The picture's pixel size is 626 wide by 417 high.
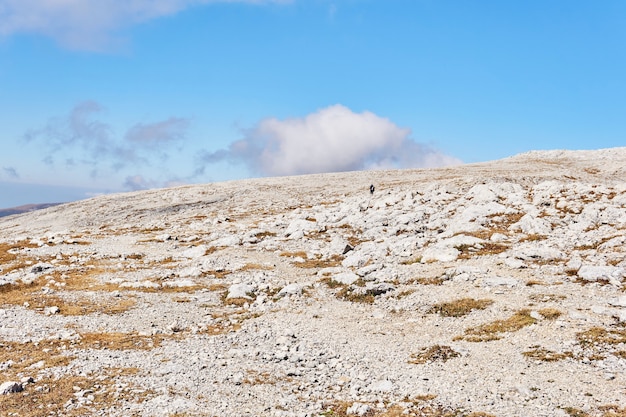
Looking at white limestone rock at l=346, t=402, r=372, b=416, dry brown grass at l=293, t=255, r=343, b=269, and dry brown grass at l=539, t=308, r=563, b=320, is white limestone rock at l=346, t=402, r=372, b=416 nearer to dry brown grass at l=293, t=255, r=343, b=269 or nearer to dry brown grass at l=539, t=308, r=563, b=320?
dry brown grass at l=539, t=308, r=563, b=320

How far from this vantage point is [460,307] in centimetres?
2786

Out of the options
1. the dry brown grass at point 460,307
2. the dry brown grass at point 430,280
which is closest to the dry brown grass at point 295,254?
the dry brown grass at point 430,280

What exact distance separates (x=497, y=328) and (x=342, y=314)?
9.49 metres

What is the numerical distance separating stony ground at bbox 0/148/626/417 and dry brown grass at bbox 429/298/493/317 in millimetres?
120

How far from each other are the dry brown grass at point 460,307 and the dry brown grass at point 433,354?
210 inches

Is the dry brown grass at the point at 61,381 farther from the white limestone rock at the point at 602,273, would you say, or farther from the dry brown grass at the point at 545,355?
the white limestone rock at the point at 602,273

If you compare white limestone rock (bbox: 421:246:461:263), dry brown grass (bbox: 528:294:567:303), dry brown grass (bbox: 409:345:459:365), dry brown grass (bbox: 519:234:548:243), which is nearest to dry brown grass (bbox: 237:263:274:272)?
white limestone rock (bbox: 421:246:461:263)

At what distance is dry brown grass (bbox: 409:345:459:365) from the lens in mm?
21269

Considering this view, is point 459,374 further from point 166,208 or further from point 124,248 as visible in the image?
point 166,208

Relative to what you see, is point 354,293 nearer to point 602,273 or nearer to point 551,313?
point 551,313

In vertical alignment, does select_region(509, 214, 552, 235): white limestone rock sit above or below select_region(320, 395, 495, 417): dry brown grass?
above

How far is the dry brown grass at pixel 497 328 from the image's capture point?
23.6 m

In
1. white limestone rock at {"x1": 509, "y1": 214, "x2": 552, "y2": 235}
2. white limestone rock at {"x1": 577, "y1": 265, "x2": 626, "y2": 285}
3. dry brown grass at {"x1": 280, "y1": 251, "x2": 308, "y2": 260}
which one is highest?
white limestone rock at {"x1": 509, "y1": 214, "x2": 552, "y2": 235}

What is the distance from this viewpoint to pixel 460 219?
163 ft
